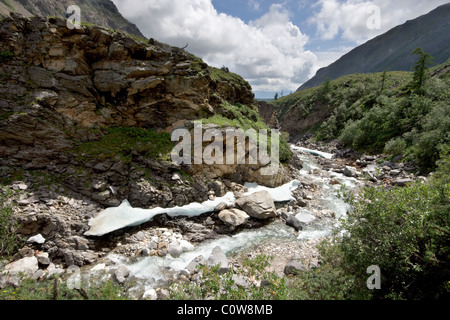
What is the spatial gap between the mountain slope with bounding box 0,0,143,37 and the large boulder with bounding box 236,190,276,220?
4531 inches

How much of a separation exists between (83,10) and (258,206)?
20013cm

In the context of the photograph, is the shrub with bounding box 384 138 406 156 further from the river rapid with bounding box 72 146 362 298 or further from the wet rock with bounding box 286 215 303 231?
the wet rock with bounding box 286 215 303 231

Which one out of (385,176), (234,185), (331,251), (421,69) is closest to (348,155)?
(385,176)

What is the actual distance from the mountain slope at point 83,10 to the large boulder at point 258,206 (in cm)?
11508

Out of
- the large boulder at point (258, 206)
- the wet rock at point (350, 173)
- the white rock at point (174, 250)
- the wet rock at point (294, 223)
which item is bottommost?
the white rock at point (174, 250)

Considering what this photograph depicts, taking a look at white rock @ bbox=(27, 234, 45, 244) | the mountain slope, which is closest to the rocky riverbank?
white rock @ bbox=(27, 234, 45, 244)

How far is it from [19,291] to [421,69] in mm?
57080

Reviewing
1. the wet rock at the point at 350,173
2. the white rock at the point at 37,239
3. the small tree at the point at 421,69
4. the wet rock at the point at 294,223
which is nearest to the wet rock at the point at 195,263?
the wet rock at the point at 294,223

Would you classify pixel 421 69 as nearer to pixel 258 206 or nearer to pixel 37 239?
pixel 258 206

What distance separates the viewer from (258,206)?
48.2ft

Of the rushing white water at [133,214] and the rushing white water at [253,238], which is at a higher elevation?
the rushing white water at [133,214]

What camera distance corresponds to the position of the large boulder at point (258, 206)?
1450cm

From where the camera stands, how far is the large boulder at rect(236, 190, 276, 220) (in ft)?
47.6

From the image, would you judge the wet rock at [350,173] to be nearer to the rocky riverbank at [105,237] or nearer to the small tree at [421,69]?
the rocky riverbank at [105,237]
